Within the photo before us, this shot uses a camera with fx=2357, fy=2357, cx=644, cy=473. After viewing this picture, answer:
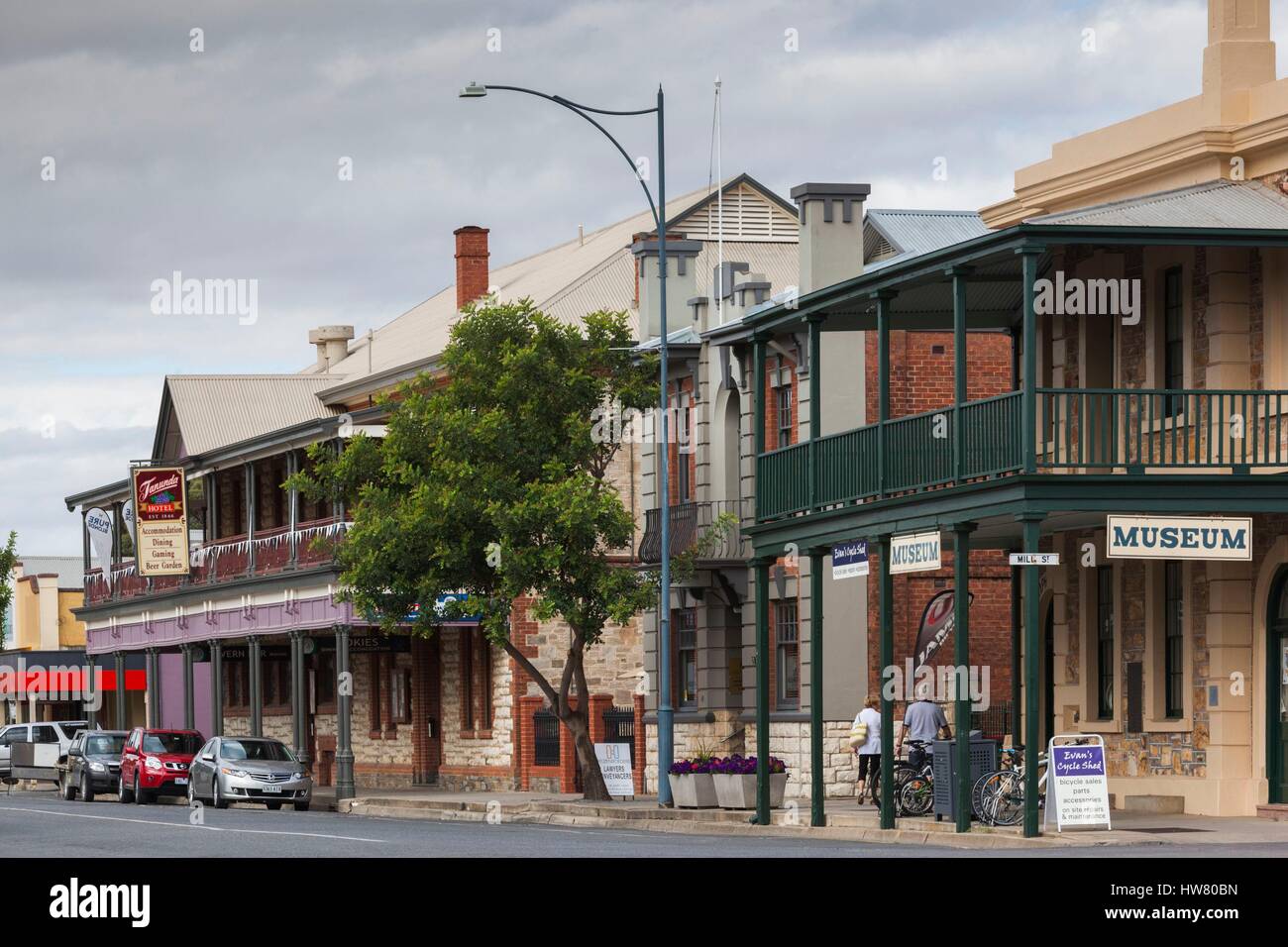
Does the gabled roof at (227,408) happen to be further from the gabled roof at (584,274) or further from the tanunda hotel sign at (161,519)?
the tanunda hotel sign at (161,519)

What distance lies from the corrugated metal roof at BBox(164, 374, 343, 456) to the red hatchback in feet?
37.2

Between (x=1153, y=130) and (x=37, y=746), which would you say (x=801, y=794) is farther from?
(x=37, y=746)

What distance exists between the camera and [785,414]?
36.4 metres

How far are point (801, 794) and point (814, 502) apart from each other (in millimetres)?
7999

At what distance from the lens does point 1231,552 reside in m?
23.4

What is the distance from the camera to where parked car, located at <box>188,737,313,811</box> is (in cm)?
3816

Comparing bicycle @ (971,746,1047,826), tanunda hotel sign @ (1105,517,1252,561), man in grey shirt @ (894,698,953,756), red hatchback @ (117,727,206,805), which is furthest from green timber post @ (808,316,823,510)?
red hatchback @ (117,727,206,805)

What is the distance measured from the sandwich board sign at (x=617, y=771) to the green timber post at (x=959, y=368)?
483 inches

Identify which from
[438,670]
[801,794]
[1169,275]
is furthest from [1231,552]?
[438,670]

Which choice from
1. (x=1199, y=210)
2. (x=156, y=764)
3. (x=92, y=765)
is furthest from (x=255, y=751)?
(x=1199, y=210)

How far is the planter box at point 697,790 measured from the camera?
3142 cm

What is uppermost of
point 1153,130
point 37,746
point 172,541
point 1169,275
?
point 1153,130

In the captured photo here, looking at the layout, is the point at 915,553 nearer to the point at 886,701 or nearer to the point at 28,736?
the point at 886,701

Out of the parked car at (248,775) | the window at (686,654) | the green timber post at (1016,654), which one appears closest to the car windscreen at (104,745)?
the parked car at (248,775)
